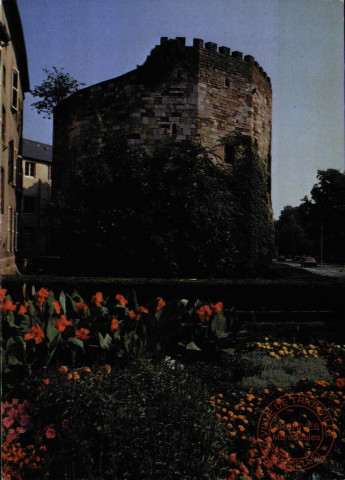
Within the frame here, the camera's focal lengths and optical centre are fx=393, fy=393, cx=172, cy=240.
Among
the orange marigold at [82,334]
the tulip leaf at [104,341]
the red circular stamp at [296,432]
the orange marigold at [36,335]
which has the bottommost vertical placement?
the red circular stamp at [296,432]

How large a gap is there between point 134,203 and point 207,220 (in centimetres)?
255

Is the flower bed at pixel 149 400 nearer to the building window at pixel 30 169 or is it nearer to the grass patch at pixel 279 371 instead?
the grass patch at pixel 279 371

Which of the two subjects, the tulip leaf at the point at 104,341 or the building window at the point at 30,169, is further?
the building window at the point at 30,169

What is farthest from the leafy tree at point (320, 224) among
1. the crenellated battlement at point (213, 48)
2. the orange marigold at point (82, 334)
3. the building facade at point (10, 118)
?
the orange marigold at point (82, 334)

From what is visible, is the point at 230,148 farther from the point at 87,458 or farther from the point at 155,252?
the point at 87,458

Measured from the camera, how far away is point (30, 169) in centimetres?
3669

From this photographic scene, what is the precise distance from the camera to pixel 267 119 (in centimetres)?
1727

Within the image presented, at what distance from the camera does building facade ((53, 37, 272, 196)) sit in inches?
575

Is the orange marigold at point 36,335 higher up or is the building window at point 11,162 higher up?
the building window at point 11,162

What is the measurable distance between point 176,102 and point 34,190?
2669 cm

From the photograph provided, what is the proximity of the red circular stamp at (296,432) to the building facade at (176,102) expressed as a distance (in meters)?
12.0

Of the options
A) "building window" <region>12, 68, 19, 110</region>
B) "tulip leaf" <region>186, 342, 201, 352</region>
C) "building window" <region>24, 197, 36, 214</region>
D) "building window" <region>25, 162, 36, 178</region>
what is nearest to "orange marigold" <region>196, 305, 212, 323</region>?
"tulip leaf" <region>186, 342, 201, 352</region>

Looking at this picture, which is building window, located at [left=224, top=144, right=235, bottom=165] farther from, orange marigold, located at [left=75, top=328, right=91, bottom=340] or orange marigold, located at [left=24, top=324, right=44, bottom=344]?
orange marigold, located at [left=24, top=324, right=44, bottom=344]

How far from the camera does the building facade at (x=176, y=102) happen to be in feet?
48.0
